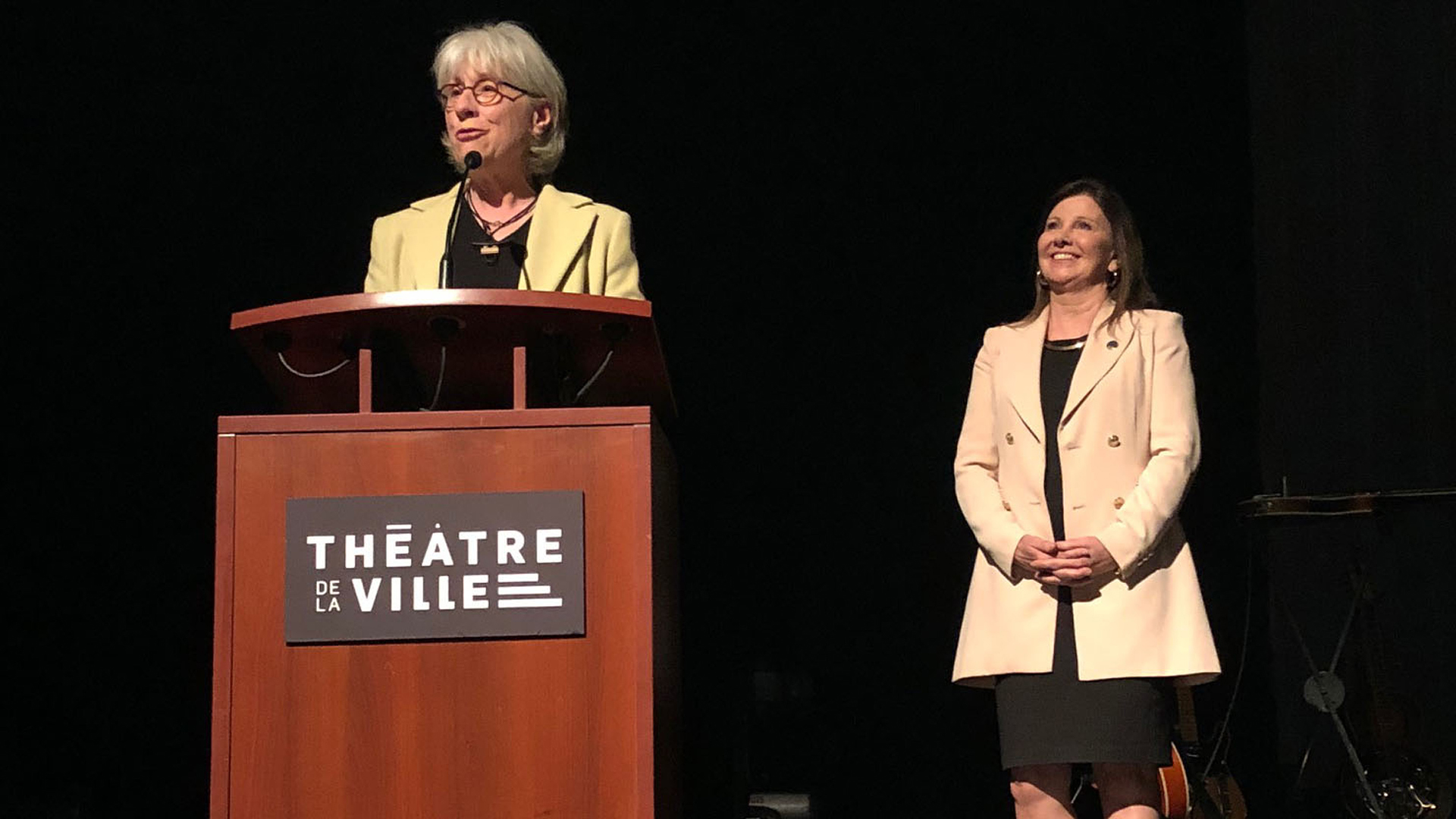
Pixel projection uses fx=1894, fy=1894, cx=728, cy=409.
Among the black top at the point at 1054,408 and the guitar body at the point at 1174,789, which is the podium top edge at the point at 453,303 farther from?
the guitar body at the point at 1174,789

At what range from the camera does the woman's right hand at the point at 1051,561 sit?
3225mm

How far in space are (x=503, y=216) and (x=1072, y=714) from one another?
4.30 ft

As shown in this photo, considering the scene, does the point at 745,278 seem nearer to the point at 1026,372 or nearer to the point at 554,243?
the point at 1026,372

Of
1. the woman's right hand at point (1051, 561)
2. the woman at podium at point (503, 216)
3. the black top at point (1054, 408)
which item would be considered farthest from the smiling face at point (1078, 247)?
the woman at podium at point (503, 216)

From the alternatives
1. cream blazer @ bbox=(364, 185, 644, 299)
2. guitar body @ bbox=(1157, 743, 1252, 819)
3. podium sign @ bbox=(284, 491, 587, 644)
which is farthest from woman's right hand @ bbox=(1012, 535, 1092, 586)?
podium sign @ bbox=(284, 491, 587, 644)

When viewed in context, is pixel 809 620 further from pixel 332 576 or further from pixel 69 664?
pixel 332 576

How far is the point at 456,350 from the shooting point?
107 inches

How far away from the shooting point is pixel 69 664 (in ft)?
13.9

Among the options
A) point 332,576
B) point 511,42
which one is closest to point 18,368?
point 511,42

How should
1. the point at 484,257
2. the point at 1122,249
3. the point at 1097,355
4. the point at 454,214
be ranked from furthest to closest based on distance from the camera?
1. the point at 1122,249
2. the point at 1097,355
3. the point at 484,257
4. the point at 454,214

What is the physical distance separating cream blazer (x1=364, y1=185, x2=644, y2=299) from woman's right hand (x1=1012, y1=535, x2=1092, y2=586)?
0.80 meters

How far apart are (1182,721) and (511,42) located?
2.01m

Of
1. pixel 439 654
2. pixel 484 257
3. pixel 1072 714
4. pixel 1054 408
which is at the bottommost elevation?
pixel 1072 714

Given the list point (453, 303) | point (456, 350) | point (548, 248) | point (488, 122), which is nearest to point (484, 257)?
point (548, 248)
